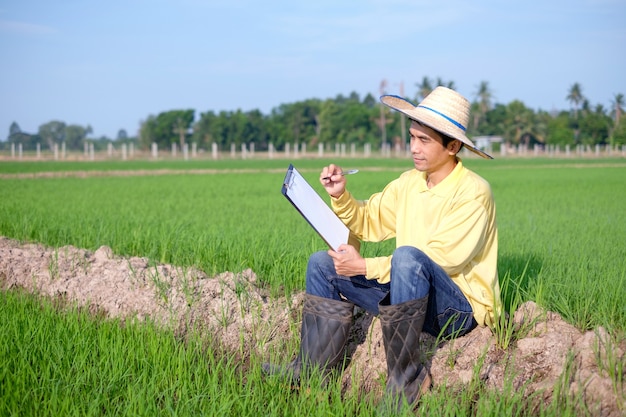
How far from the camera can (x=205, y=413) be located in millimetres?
2535

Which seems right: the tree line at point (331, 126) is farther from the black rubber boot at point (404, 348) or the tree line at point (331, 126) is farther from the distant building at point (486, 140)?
the black rubber boot at point (404, 348)

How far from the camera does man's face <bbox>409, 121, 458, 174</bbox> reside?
2.94 meters

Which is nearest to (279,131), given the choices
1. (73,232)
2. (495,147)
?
(495,147)

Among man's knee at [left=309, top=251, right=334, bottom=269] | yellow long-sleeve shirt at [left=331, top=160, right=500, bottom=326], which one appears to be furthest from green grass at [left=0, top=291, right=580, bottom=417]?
man's knee at [left=309, top=251, right=334, bottom=269]

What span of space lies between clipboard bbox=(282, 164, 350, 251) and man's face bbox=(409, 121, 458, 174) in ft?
1.33

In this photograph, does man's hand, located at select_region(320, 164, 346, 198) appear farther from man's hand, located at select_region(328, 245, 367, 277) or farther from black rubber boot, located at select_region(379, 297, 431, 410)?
black rubber boot, located at select_region(379, 297, 431, 410)

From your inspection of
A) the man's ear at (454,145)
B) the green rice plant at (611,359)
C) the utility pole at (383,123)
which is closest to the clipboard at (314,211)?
the man's ear at (454,145)

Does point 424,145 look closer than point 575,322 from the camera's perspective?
Yes

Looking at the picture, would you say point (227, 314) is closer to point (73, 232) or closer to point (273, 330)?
point (273, 330)

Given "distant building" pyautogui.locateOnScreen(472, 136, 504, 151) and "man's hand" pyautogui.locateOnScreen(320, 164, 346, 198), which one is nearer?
"man's hand" pyautogui.locateOnScreen(320, 164, 346, 198)

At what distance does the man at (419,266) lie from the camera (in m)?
2.77

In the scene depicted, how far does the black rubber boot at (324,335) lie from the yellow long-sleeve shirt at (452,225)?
24 centimetres

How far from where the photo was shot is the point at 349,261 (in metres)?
2.81

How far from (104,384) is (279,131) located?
59.1m
